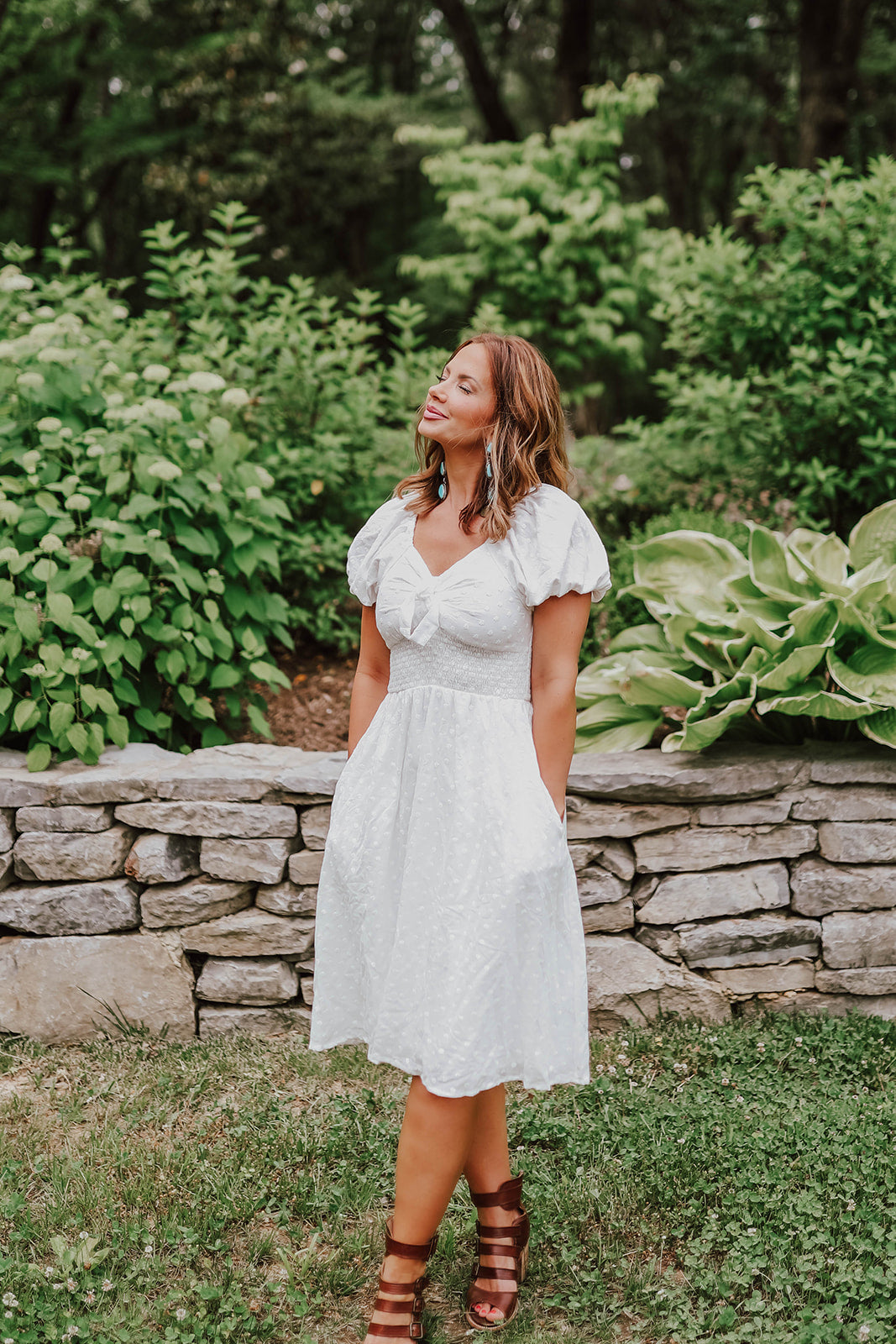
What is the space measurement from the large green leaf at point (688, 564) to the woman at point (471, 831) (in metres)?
1.40

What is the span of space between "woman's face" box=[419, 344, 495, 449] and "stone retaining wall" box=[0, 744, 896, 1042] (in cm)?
128

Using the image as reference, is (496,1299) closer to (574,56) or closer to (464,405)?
(464,405)

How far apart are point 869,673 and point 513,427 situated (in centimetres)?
156

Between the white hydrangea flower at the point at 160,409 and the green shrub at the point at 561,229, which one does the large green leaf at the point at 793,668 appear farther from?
the green shrub at the point at 561,229

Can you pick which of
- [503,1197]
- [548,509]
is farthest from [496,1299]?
[548,509]

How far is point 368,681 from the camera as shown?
7.17 feet

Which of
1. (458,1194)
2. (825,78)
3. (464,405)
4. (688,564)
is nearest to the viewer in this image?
(464,405)

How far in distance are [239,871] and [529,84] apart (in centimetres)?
1658

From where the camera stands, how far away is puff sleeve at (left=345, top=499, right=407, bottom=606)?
7.00 ft

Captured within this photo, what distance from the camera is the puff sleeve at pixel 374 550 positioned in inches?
84.0

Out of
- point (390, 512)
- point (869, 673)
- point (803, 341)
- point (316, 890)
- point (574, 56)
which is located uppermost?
point (574, 56)

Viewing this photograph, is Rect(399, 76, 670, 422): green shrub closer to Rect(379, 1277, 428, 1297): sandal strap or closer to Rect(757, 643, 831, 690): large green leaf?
Rect(757, 643, 831, 690): large green leaf

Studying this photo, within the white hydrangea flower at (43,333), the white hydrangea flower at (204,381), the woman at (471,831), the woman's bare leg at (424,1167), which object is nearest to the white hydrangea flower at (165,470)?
the white hydrangea flower at (204,381)

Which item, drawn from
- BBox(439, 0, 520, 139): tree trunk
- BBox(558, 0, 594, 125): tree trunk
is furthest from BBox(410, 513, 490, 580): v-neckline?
BBox(439, 0, 520, 139): tree trunk
